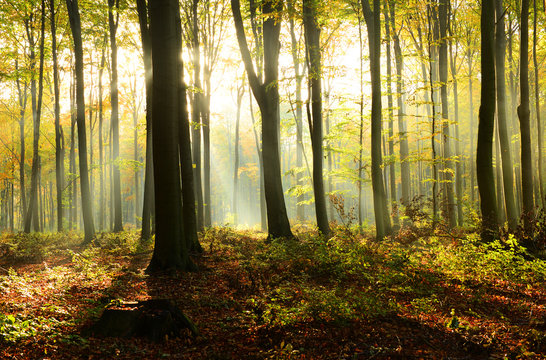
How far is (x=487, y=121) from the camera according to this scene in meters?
8.18

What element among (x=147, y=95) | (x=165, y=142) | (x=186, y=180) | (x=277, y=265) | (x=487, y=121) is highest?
(x=147, y=95)

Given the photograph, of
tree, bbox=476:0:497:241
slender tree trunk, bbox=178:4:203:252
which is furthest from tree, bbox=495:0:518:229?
slender tree trunk, bbox=178:4:203:252

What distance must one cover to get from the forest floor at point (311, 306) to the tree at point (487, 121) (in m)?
0.72

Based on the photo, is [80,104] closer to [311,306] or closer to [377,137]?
[377,137]

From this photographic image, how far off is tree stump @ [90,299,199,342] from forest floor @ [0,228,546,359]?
12 cm

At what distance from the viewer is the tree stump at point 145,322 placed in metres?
4.30

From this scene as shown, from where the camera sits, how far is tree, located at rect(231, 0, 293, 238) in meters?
11.8

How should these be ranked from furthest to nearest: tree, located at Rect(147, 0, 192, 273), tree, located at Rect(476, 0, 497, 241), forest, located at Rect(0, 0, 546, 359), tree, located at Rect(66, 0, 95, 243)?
tree, located at Rect(66, 0, 95, 243), tree, located at Rect(476, 0, 497, 241), tree, located at Rect(147, 0, 192, 273), forest, located at Rect(0, 0, 546, 359)

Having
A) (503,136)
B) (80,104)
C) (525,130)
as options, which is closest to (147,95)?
(80,104)

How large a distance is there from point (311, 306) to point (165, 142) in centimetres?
462

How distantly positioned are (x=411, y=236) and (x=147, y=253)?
26.2 feet

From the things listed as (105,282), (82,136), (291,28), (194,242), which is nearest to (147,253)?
(194,242)

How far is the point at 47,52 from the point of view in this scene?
57.8 feet

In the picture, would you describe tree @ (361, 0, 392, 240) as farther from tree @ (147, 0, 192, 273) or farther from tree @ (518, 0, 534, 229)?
tree @ (147, 0, 192, 273)
